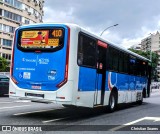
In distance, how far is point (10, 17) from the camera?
73625mm

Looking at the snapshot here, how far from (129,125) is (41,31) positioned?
443cm

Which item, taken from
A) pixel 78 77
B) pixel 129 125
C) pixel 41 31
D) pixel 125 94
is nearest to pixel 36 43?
pixel 41 31

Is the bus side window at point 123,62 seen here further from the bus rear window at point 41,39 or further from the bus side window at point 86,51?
the bus rear window at point 41,39

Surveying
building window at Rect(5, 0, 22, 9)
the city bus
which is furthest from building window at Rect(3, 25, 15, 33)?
the city bus

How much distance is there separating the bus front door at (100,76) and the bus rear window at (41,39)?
2.48 metres

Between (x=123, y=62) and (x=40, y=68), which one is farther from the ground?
(x=123, y=62)

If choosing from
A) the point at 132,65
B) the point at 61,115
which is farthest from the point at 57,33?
the point at 132,65

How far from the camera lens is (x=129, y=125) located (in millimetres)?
12102

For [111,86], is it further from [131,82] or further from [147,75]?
[147,75]

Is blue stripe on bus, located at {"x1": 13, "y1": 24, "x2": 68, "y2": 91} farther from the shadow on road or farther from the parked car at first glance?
the parked car

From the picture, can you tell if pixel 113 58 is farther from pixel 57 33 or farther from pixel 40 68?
pixel 40 68

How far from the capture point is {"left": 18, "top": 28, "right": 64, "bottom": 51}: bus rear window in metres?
12.8

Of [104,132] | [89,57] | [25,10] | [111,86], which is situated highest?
[25,10]

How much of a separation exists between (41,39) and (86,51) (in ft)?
5.60
